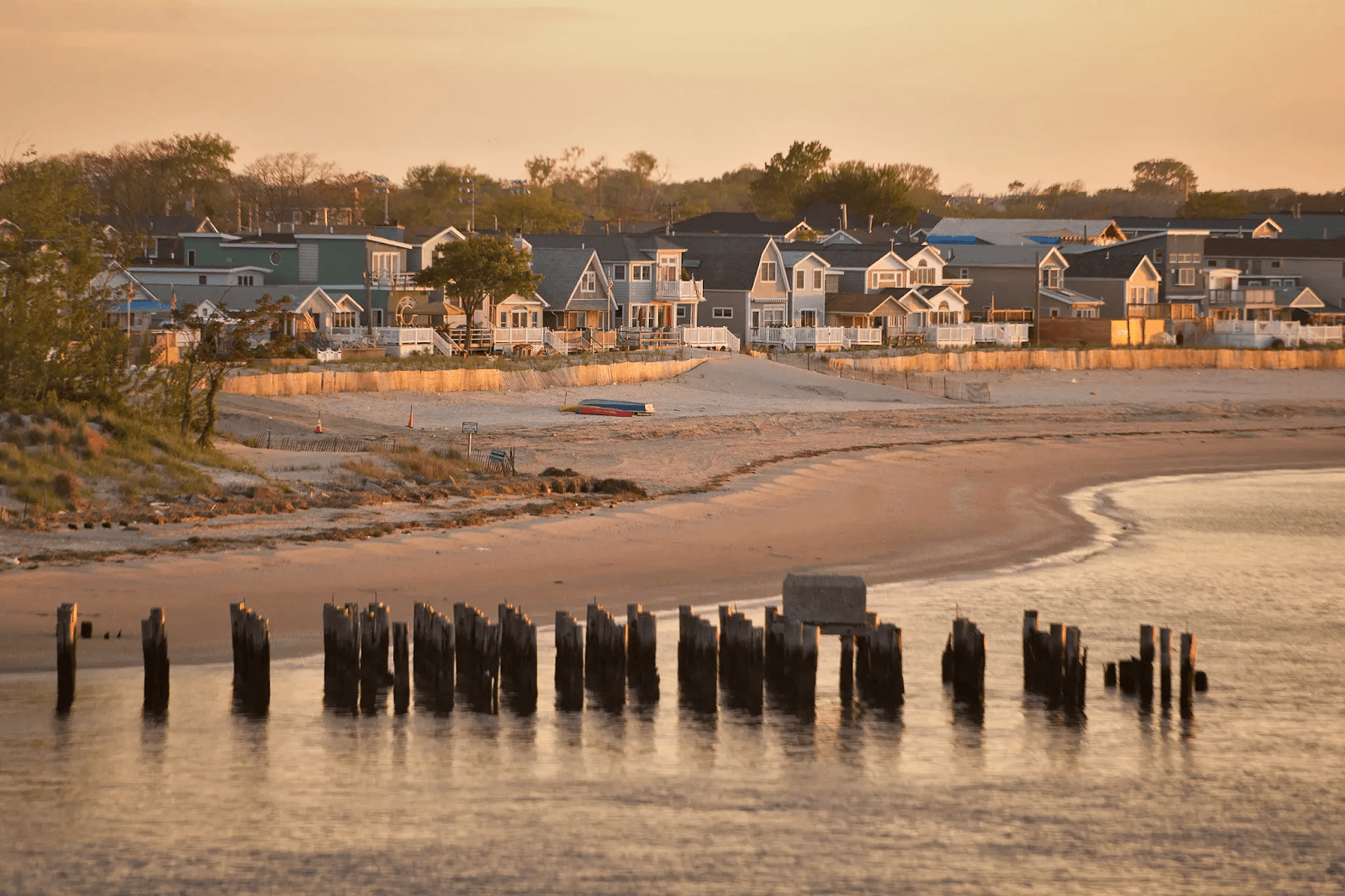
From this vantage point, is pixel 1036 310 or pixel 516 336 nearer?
pixel 516 336

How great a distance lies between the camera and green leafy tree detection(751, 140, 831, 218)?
6831 inches

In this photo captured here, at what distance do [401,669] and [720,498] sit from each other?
15854 mm

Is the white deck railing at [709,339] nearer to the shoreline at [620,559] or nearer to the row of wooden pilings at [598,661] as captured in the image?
the shoreline at [620,559]

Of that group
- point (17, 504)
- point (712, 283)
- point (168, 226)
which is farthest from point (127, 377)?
point (168, 226)

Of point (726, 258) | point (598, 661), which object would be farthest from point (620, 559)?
point (726, 258)

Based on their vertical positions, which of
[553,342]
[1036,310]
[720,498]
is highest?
[1036,310]

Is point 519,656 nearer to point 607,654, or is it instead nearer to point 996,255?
point 607,654

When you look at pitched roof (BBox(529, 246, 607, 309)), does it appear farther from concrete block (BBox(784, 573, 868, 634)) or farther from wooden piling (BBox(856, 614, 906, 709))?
wooden piling (BBox(856, 614, 906, 709))

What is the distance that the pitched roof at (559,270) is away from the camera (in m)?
82.9

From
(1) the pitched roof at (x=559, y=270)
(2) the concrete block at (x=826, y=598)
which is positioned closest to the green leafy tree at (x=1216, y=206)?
(1) the pitched roof at (x=559, y=270)

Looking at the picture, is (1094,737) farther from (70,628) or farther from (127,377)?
(127,377)

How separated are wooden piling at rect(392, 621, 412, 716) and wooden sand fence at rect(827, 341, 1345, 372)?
57.4m

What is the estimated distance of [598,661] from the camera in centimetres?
1838

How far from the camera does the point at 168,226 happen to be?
333 ft
